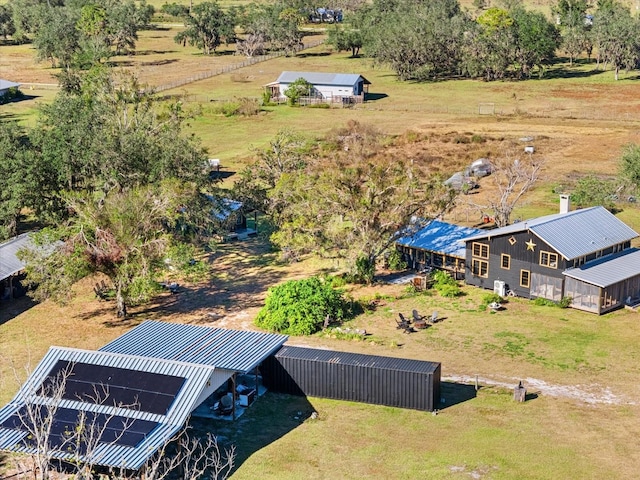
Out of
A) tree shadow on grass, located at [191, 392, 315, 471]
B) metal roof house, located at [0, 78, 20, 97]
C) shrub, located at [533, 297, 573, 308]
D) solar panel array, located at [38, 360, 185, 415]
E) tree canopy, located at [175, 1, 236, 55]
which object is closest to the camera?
solar panel array, located at [38, 360, 185, 415]

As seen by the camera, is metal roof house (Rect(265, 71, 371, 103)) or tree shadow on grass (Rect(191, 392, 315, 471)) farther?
metal roof house (Rect(265, 71, 371, 103))

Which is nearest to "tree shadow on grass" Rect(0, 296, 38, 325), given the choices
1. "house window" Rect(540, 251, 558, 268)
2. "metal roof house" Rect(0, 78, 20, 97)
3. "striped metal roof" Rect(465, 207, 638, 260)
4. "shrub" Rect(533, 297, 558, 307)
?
"striped metal roof" Rect(465, 207, 638, 260)

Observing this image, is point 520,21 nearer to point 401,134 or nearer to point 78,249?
point 401,134

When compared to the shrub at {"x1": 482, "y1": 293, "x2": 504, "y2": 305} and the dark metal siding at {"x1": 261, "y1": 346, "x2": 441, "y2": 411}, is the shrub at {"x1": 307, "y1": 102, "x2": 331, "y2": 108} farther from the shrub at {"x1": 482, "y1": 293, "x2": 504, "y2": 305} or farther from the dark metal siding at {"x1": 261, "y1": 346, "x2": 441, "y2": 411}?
the dark metal siding at {"x1": 261, "y1": 346, "x2": 441, "y2": 411}

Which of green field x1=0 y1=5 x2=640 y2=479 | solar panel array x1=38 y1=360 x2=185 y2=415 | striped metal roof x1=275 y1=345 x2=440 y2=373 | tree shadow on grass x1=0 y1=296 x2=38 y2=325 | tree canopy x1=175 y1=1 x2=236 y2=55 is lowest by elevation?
tree shadow on grass x1=0 y1=296 x2=38 y2=325

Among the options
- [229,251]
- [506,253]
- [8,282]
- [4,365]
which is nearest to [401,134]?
[229,251]

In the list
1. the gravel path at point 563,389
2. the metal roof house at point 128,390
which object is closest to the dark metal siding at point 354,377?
the metal roof house at point 128,390

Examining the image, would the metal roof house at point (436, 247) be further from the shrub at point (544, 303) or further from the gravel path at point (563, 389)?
the gravel path at point (563, 389)

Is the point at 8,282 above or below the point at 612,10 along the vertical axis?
below
